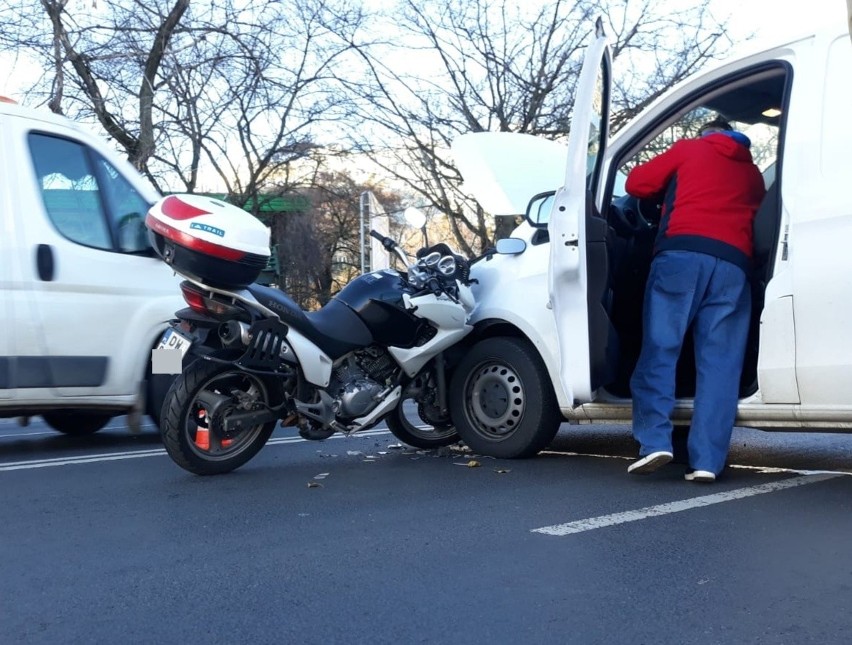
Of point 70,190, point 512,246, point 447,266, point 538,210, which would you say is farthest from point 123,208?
point 538,210

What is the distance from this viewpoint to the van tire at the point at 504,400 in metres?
5.50

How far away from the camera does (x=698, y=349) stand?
16.3 ft

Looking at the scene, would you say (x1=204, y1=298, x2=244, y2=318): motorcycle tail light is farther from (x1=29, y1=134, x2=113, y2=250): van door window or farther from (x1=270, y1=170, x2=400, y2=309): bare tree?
(x1=270, y1=170, x2=400, y2=309): bare tree

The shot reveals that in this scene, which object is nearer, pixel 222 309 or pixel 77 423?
pixel 222 309

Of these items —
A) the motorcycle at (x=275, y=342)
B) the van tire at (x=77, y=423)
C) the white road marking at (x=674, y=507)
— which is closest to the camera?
the white road marking at (x=674, y=507)

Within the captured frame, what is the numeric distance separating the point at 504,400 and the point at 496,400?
0.06 meters

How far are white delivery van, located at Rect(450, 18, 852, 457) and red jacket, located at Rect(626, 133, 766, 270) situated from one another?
12 centimetres

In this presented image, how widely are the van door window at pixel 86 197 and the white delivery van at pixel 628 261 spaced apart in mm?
2290

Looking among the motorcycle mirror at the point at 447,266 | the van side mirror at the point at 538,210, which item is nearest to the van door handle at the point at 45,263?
the motorcycle mirror at the point at 447,266

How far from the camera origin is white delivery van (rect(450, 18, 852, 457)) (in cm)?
445

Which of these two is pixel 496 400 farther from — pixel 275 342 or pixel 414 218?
pixel 275 342

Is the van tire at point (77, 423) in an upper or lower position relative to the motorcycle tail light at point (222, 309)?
lower

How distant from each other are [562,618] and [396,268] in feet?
11.5

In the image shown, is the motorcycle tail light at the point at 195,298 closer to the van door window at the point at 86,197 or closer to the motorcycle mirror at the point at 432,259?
the motorcycle mirror at the point at 432,259
